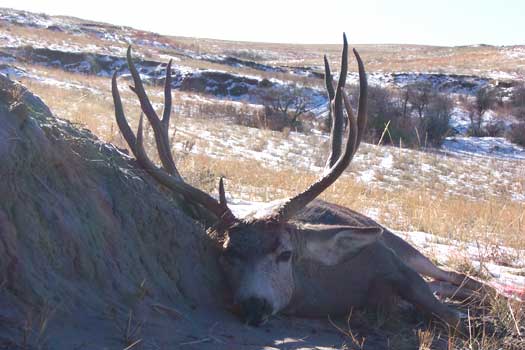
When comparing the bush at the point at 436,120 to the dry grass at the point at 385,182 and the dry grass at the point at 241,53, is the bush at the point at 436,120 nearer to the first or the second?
the dry grass at the point at 385,182

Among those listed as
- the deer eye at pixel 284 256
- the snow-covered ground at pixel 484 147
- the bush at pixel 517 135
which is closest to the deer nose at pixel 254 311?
the deer eye at pixel 284 256

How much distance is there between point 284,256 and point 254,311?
0.58 meters

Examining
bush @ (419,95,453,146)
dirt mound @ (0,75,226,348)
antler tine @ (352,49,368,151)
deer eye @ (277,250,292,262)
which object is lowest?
bush @ (419,95,453,146)

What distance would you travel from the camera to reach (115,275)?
3518 millimetres

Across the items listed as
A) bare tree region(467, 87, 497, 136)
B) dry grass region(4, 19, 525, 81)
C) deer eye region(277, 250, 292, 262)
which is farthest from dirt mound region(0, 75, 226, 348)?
dry grass region(4, 19, 525, 81)

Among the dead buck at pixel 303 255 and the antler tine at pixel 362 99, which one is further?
the antler tine at pixel 362 99

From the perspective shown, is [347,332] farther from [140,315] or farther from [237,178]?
[237,178]

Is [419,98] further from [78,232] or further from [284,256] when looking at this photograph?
[78,232]

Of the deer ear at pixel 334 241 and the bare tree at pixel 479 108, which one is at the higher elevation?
the deer ear at pixel 334 241

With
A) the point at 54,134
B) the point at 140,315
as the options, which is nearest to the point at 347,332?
the point at 140,315

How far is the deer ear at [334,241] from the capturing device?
4598 mm

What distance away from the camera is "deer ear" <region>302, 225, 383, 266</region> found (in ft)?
15.1

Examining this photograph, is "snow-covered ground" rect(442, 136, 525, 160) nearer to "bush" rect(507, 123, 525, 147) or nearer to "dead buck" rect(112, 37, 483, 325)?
"bush" rect(507, 123, 525, 147)

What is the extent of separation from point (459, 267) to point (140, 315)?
3702 mm
